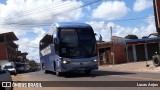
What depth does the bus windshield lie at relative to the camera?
2427 centimetres

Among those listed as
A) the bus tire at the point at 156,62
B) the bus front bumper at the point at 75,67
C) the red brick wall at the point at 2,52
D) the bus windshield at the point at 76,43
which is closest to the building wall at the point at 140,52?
the bus tire at the point at 156,62

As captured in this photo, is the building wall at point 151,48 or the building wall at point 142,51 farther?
the building wall at point 142,51

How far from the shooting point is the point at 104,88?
14977mm

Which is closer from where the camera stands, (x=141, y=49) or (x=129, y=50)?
(x=141, y=49)

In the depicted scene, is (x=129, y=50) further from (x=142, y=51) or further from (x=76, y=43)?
(x=76, y=43)

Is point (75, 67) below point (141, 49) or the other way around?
below

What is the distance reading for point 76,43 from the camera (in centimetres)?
2439

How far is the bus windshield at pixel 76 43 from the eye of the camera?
24.3 metres

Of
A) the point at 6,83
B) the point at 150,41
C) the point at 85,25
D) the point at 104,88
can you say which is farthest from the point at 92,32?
the point at 150,41

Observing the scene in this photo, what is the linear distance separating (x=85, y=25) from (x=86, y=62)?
8.63 ft

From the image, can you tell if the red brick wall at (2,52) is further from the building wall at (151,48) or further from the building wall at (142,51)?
the building wall at (151,48)

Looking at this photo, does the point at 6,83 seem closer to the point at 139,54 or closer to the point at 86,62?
the point at 86,62

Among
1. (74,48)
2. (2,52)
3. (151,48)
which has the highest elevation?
(2,52)

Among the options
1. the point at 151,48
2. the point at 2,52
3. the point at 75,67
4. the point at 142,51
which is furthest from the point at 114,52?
the point at 75,67
